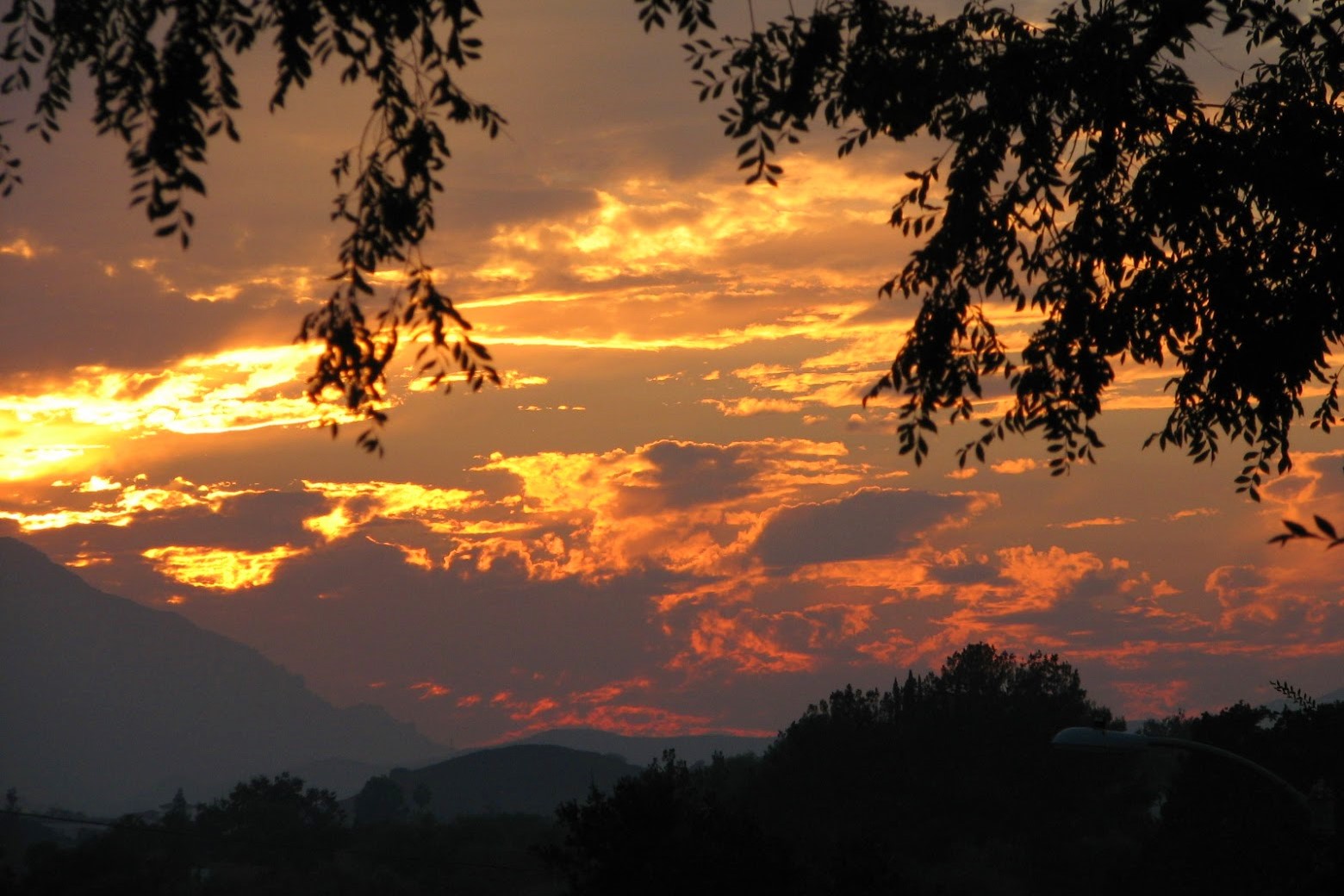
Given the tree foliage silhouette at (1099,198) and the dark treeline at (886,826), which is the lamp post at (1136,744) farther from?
the tree foliage silhouette at (1099,198)

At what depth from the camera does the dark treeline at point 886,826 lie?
36531 mm

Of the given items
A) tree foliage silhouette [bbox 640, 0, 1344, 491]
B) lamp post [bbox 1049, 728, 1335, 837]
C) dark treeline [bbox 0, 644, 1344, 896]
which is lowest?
dark treeline [bbox 0, 644, 1344, 896]

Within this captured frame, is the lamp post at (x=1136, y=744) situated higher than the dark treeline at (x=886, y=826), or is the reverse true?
the lamp post at (x=1136, y=744)

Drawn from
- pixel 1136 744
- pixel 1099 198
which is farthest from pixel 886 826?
pixel 1099 198

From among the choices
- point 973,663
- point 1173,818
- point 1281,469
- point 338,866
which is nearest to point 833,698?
point 973,663

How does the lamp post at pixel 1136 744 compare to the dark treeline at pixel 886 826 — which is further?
the dark treeline at pixel 886 826

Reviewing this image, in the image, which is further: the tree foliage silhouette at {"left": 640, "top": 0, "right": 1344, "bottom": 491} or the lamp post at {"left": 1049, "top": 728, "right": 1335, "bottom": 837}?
the lamp post at {"left": 1049, "top": 728, "right": 1335, "bottom": 837}

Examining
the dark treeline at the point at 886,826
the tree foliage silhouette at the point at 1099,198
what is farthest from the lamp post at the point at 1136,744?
the tree foliage silhouette at the point at 1099,198

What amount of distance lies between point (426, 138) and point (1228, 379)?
8.07 m

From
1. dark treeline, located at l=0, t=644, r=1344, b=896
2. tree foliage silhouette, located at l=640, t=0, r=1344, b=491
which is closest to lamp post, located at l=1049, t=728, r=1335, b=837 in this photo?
dark treeline, located at l=0, t=644, r=1344, b=896

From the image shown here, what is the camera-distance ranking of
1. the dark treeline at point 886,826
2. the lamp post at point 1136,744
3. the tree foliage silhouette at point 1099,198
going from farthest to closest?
the dark treeline at point 886,826 → the lamp post at point 1136,744 → the tree foliage silhouette at point 1099,198

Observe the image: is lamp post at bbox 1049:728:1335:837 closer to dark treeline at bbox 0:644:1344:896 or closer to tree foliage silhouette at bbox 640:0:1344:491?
dark treeline at bbox 0:644:1344:896

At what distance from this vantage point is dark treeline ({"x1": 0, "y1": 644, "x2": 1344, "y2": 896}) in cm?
3653

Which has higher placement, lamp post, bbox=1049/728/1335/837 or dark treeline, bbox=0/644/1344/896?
lamp post, bbox=1049/728/1335/837
